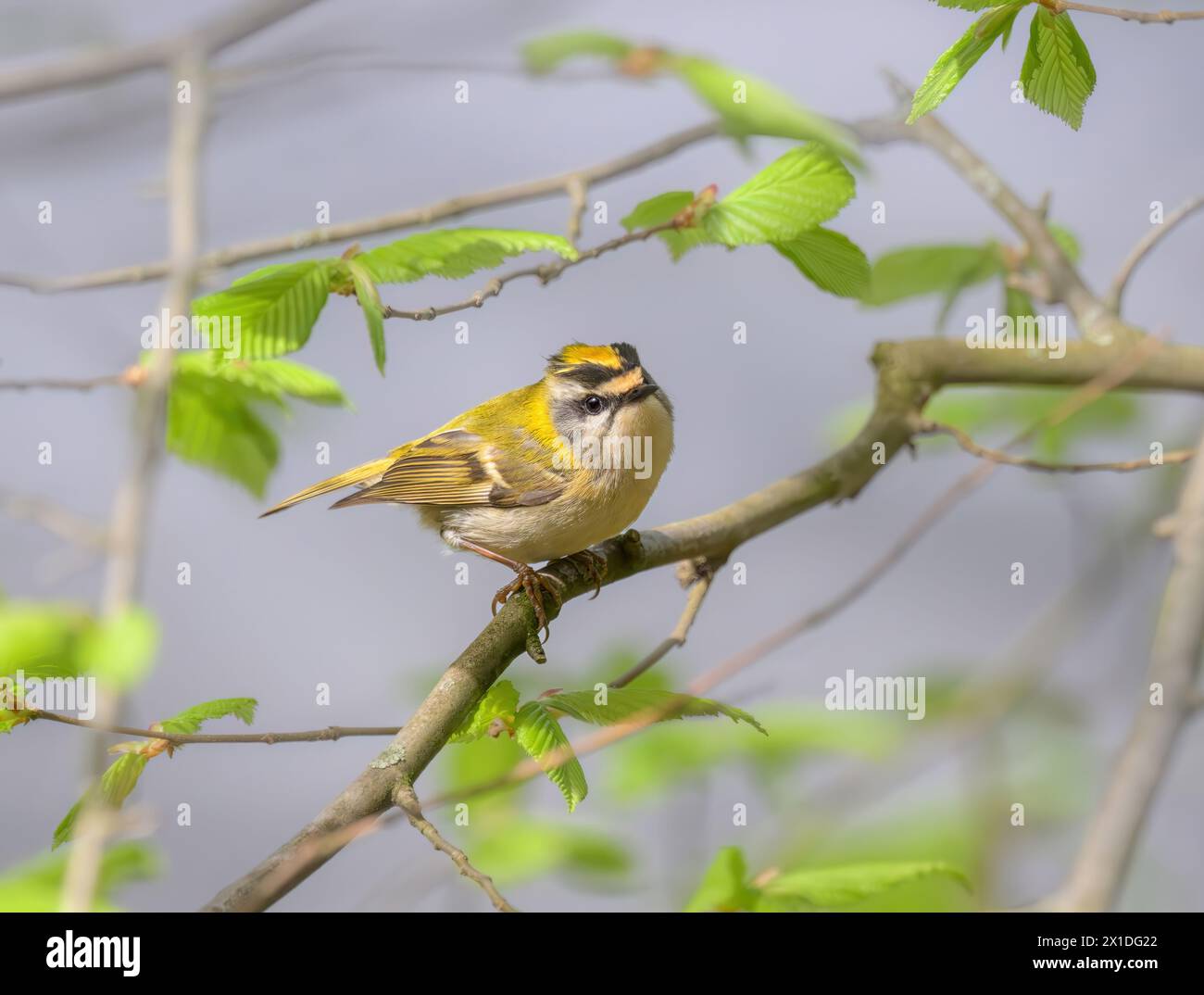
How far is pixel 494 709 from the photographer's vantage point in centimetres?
81

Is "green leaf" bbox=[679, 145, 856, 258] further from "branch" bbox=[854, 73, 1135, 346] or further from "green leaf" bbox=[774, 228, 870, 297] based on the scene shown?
"branch" bbox=[854, 73, 1135, 346]

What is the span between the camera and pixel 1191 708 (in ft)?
2.48

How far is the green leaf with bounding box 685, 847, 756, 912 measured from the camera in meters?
0.76

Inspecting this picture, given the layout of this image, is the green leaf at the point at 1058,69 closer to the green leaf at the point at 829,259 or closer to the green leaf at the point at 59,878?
the green leaf at the point at 829,259

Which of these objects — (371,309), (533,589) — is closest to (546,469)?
(533,589)

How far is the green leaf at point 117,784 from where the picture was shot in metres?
0.77

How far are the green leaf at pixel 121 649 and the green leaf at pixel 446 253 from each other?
1.08 ft

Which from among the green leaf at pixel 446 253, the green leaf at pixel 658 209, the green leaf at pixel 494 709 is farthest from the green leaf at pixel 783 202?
the green leaf at pixel 494 709

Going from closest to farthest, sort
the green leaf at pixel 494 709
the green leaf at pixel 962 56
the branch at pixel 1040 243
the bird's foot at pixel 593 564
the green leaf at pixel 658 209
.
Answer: the green leaf at pixel 962 56
the green leaf at pixel 494 709
the green leaf at pixel 658 209
the bird's foot at pixel 593 564
the branch at pixel 1040 243

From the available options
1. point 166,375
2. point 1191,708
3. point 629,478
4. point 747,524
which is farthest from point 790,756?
point 166,375

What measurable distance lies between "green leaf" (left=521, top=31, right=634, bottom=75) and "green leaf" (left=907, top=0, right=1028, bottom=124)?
220 mm

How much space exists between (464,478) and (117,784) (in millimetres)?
666

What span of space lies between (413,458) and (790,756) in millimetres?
605

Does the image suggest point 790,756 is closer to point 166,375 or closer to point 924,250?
point 924,250
